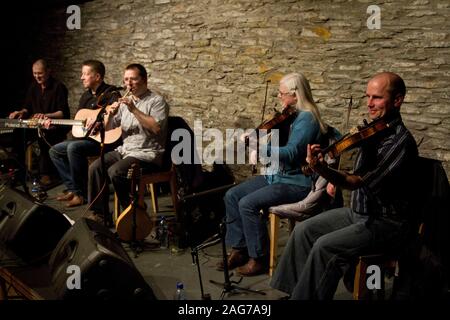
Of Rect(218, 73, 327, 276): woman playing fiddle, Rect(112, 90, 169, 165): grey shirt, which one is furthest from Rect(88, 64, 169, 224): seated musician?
Rect(218, 73, 327, 276): woman playing fiddle

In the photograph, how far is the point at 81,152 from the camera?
483 centimetres

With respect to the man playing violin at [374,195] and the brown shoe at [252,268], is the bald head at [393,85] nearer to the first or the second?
the man playing violin at [374,195]

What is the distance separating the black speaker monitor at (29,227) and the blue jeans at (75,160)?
4.56ft

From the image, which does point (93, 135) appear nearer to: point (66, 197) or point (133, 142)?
point (133, 142)

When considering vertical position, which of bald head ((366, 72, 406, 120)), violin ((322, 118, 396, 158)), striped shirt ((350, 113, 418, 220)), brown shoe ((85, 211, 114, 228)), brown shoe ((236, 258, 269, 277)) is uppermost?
bald head ((366, 72, 406, 120))

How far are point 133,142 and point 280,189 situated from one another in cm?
153

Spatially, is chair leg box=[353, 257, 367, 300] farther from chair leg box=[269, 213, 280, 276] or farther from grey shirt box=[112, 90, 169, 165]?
grey shirt box=[112, 90, 169, 165]

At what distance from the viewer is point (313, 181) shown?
133 inches

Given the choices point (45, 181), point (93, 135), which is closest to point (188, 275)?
point (93, 135)

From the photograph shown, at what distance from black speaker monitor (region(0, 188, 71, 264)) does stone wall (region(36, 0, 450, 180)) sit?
2.25 m

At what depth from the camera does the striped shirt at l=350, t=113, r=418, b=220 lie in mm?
2604
